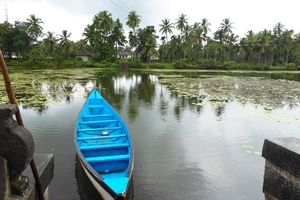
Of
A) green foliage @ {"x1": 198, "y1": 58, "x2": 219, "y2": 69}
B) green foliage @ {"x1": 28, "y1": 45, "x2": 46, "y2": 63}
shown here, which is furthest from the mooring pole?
green foliage @ {"x1": 198, "y1": 58, "x2": 219, "y2": 69}

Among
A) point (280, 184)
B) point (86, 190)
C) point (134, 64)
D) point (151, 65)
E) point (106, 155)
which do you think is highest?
point (134, 64)

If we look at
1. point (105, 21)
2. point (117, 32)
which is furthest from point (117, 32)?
point (105, 21)

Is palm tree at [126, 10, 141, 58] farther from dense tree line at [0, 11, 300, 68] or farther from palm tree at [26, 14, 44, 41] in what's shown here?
palm tree at [26, 14, 44, 41]

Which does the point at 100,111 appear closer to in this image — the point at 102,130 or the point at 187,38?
the point at 102,130

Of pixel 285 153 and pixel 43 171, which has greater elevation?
pixel 285 153

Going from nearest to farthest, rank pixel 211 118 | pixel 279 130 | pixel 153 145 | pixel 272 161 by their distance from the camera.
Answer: pixel 272 161 < pixel 153 145 < pixel 279 130 < pixel 211 118

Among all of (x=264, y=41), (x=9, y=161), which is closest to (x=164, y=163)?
(x=9, y=161)

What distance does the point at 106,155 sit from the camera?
394 centimetres

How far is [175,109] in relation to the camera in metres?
9.18

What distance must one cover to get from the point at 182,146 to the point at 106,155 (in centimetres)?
236

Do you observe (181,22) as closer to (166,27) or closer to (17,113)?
(166,27)

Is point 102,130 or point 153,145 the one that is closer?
point 102,130

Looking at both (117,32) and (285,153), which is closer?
(285,153)

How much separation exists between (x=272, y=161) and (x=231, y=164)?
3.00 meters
